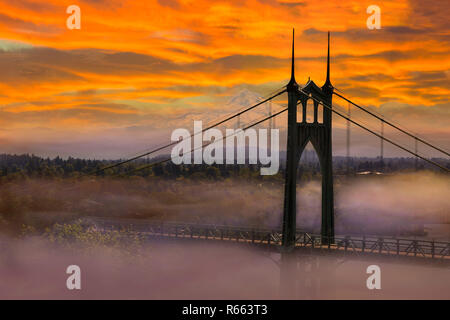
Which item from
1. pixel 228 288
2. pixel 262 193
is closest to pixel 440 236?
pixel 262 193

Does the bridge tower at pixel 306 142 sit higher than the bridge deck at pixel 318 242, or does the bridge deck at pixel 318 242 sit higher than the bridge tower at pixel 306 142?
the bridge tower at pixel 306 142

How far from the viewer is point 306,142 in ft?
159

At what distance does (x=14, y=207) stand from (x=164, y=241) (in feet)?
Answer: 80.0

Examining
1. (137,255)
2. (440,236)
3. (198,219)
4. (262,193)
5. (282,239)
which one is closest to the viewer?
(282,239)

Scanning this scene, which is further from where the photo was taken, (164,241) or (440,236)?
(440,236)

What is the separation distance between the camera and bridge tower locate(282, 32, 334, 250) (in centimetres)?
4594

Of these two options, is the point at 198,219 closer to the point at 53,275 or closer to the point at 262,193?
the point at 262,193

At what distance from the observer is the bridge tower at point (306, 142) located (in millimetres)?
45938

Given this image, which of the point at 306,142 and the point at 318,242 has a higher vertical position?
the point at 306,142

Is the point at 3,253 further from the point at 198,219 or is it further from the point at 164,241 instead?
the point at 198,219

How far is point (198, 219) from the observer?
105000 millimetres

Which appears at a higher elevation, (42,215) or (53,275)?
(42,215)

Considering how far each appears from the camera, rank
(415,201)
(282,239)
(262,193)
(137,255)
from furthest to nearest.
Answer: (415,201) → (262,193) → (137,255) → (282,239)

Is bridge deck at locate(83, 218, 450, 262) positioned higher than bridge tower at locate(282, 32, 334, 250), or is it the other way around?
bridge tower at locate(282, 32, 334, 250)
